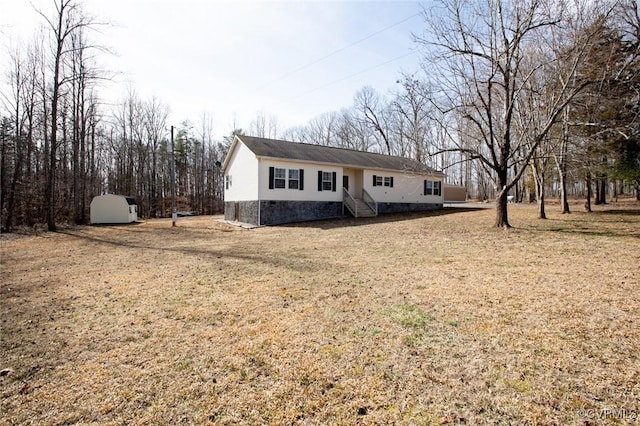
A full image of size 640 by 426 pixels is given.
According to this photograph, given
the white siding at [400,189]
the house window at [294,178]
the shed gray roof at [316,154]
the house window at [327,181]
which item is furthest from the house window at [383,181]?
the house window at [294,178]

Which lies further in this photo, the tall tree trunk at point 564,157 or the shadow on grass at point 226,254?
the tall tree trunk at point 564,157

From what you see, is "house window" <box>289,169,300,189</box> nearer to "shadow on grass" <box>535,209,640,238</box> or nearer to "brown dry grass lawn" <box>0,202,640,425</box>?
"brown dry grass lawn" <box>0,202,640,425</box>

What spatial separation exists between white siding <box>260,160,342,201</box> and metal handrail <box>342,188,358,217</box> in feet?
1.11

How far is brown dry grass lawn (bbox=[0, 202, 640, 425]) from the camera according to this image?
100 inches

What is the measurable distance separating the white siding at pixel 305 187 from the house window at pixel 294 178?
0.58 feet

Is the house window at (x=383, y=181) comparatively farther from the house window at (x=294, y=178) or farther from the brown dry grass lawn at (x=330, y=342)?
the brown dry grass lawn at (x=330, y=342)

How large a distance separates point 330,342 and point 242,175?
1660 centimetres

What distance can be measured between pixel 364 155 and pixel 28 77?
2338cm

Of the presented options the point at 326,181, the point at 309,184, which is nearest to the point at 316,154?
the point at 326,181

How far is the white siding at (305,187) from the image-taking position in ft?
55.7

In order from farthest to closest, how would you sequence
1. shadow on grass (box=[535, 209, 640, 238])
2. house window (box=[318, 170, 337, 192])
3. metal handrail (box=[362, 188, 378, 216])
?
1. metal handrail (box=[362, 188, 378, 216])
2. house window (box=[318, 170, 337, 192])
3. shadow on grass (box=[535, 209, 640, 238])

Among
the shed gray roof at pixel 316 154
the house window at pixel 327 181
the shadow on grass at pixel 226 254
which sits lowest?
the shadow on grass at pixel 226 254

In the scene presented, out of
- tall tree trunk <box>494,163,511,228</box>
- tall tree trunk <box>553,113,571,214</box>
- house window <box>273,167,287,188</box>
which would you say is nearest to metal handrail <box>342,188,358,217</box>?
house window <box>273,167,287,188</box>

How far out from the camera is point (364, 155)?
2391 cm
